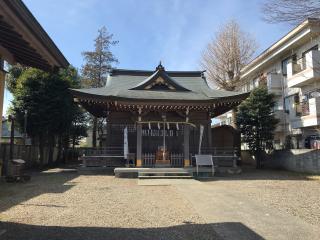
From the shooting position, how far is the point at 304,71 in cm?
2180

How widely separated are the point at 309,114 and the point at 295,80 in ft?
9.72

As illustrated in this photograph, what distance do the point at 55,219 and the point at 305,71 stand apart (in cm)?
1973

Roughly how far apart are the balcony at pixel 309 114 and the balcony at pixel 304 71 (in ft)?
4.69

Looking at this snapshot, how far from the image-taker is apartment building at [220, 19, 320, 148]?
2083 cm

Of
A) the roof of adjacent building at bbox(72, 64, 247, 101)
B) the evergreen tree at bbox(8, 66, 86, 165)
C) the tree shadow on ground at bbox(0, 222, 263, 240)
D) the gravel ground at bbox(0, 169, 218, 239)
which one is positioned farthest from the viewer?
the evergreen tree at bbox(8, 66, 86, 165)

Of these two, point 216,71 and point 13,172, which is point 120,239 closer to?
point 13,172

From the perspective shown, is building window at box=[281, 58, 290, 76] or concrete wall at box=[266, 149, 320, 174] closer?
concrete wall at box=[266, 149, 320, 174]

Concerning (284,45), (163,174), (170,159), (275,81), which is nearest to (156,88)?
(170,159)

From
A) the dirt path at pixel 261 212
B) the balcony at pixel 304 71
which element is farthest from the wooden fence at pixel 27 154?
the balcony at pixel 304 71

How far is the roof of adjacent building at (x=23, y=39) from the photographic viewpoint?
4.18m

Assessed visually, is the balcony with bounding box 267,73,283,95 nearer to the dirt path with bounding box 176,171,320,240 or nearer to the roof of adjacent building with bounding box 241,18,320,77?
the roof of adjacent building with bounding box 241,18,320,77

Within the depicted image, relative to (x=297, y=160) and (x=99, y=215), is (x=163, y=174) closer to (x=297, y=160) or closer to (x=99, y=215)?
(x=99, y=215)

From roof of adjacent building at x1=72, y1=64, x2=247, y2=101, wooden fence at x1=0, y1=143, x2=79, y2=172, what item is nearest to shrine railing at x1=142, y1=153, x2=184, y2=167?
roof of adjacent building at x1=72, y1=64, x2=247, y2=101

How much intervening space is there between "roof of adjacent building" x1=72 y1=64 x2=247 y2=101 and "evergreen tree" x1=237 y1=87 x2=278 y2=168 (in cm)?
305
